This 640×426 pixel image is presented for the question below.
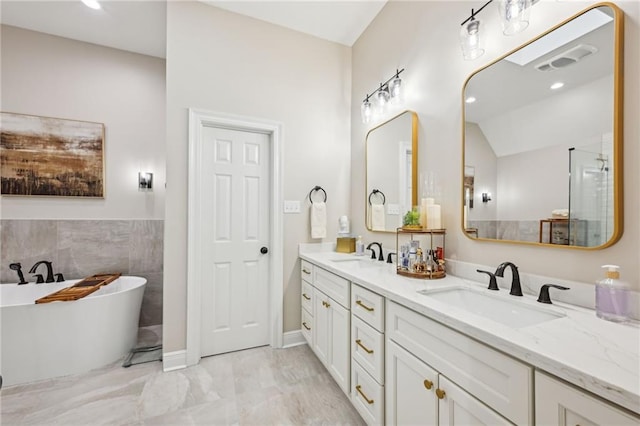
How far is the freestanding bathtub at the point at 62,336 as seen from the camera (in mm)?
1932

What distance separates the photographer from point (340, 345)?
5.74 ft

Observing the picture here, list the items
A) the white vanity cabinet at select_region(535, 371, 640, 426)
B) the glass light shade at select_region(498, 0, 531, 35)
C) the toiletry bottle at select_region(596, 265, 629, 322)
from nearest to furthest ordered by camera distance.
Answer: the white vanity cabinet at select_region(535, 371, 640, 426) → the toiletry bottle at select_region(596, 265, 629, 322) → the glass light shade at select_region(498, 0, 531, 35)

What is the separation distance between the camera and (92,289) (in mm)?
2311

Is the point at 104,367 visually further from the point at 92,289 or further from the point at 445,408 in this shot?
the point at 445,408

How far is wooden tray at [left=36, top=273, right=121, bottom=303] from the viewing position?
2039 millimetres

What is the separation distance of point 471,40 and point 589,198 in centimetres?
98

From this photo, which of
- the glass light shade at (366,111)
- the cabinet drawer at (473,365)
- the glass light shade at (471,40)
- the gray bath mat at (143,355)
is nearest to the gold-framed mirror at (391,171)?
the glass light shade at (366,111)

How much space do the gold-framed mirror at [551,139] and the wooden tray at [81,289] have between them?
2873 mm

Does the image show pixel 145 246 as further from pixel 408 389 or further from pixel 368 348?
pixel 408 389

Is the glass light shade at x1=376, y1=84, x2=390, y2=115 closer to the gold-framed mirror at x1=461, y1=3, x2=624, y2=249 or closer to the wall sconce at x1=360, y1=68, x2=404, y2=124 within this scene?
the wall sconce at x1=360, y1=68, x2=404, y2=124

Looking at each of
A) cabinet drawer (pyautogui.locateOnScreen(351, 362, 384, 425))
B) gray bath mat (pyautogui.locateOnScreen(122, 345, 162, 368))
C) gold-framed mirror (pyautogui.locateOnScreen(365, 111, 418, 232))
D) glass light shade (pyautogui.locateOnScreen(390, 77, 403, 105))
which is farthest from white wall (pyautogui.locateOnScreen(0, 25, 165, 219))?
cabinet drawer (pyautogui.locateOnScreen(351, 362, 384, 425))

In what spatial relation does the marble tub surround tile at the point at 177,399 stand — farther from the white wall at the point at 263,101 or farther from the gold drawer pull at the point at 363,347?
the gold drawer pull at the point at 363,347

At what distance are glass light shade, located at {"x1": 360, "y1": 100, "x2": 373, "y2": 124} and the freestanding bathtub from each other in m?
2.61

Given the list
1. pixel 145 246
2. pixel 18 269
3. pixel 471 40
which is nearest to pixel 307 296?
pixel 145 246
